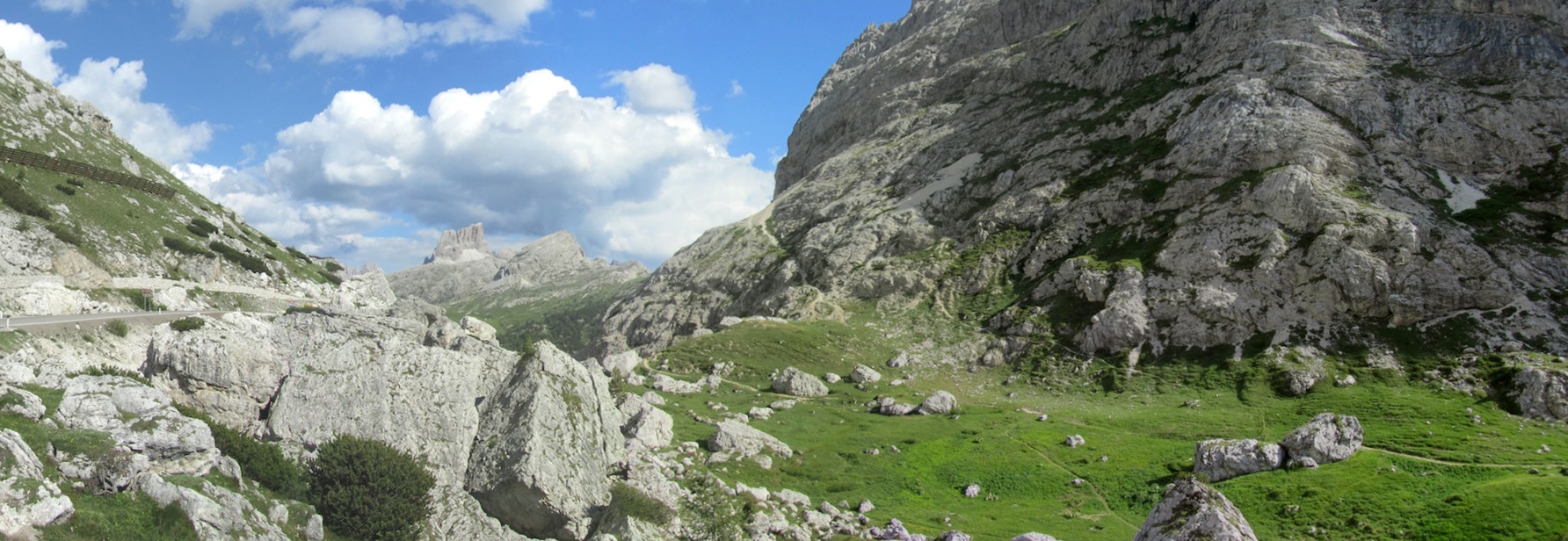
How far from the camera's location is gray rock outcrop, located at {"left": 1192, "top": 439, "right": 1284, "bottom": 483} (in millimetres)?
51094

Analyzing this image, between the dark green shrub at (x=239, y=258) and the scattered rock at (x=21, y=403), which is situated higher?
the dark green shrub at (x=239, y=258)

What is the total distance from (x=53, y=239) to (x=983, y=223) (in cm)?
11752

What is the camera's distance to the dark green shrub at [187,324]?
4056cm

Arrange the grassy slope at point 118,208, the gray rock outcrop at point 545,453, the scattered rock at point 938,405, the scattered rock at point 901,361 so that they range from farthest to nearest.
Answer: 1. the scattered rock at point 901,361
2. the scattered rock at point 938,405
3. the grassy slope at point 118,208
4. the gray rock outcrop at point 545,453

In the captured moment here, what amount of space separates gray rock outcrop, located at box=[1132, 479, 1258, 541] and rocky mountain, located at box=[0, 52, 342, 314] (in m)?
66.5

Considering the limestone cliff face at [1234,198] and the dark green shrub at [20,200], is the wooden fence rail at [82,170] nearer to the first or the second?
the dark green shrub at [20,200]

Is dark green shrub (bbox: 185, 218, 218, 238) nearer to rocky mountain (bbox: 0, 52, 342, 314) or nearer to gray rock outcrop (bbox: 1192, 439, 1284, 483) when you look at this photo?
rocky mountain (bbox: 0, 52, 342, 314)

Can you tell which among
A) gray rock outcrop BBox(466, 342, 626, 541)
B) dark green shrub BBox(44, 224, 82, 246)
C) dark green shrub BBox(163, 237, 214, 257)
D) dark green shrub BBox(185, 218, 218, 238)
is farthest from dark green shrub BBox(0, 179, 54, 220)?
gray rock outcrop BBox(466, 342, 626, 541)

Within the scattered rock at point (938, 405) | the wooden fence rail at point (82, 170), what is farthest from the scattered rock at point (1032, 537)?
the wooden fence rail at point (82, 170)

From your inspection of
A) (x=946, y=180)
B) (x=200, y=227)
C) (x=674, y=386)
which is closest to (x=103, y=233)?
(x=200, y=227)

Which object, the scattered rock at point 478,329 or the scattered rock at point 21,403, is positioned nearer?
the scattered rock at point 21,403

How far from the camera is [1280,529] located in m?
43.6

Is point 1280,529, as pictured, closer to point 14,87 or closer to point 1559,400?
point 1559,400

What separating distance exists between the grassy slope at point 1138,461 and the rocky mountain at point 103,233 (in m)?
45.1
